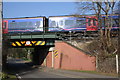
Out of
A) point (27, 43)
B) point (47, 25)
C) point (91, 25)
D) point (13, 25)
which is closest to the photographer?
point (91, 25)

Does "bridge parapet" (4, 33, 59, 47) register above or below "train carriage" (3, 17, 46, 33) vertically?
below

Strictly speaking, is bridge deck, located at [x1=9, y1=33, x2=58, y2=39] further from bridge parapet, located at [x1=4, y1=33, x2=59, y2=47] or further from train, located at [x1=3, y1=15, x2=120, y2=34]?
train, located at [x1=3, y1=15, x2=120, y2=34]

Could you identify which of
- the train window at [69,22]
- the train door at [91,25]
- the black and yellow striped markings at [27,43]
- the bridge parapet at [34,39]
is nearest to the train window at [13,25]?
the bridge parapet at [34,39]

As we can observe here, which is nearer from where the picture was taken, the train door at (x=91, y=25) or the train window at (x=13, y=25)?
the train door at (x=91, y=25)

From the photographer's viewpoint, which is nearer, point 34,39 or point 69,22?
point 34,39

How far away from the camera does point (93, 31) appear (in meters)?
30.7

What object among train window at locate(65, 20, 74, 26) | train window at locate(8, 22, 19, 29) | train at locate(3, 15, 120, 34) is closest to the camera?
train at locate(3, 15, 120, 34)

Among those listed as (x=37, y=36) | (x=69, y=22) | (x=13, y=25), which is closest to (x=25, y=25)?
(x=13, y=25)

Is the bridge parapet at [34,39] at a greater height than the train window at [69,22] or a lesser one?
lesser

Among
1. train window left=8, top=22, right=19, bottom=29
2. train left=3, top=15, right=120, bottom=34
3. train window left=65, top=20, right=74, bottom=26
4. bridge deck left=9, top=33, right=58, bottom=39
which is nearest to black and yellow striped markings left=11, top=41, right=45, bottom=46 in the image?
bridge deck left=9, top=33, right=58, bottom=39

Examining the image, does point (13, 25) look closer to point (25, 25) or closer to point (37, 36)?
point (25, 25)

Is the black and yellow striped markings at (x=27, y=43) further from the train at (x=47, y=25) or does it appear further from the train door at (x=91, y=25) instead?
the train door at (x=91, y=25)

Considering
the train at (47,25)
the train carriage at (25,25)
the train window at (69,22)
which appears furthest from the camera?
the train carriage at (25,25)

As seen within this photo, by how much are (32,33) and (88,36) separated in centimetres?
843
